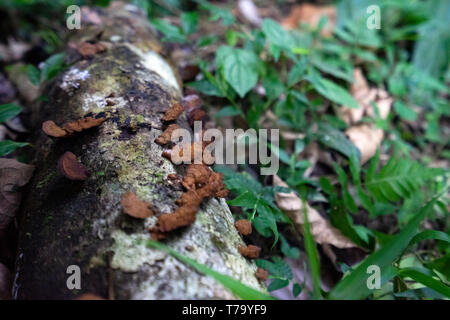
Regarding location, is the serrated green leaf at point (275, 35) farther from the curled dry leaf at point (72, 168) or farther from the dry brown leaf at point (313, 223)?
the curled dry leaf at point (72, 168)

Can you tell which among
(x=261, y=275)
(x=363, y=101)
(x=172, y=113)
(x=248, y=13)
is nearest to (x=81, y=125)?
(x=172, y=113)

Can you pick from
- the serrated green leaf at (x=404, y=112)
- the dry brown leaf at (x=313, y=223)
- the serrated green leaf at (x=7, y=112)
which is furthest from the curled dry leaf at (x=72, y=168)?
the serrated green leaf at (x=404, y=112)

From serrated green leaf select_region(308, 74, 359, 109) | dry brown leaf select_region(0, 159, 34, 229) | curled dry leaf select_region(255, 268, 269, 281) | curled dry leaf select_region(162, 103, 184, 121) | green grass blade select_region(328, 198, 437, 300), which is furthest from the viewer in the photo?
serrated green leaf select_region(308, 74, 359, 109)

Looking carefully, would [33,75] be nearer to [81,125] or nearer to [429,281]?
[81,125]

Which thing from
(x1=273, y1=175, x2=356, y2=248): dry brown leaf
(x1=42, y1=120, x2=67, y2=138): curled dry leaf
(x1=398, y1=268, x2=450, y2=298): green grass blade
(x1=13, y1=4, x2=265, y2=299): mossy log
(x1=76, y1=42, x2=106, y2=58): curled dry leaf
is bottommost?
(x1=273, y1=175, x2=356, y2=248): dry brown leaf

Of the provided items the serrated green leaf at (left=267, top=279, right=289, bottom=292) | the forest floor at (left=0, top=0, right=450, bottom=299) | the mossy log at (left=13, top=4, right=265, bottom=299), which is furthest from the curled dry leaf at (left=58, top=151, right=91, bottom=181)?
the serrated green leaf at (left=267, top=279, right=289, bottom=292)

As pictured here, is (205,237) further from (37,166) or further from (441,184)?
(441,184)

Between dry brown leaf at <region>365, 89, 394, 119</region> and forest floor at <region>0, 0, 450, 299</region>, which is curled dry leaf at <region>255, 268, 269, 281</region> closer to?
forest floor at <region>0, 0, 450, 299</region>
